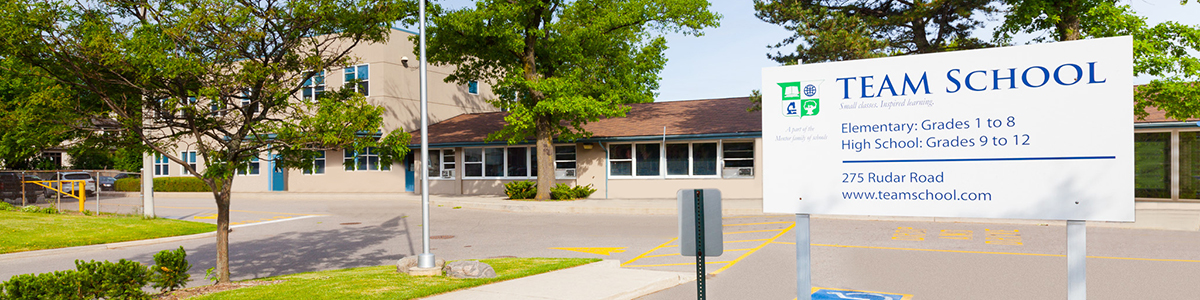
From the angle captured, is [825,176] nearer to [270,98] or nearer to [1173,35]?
[270,98]

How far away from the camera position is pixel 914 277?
9180 millimetres

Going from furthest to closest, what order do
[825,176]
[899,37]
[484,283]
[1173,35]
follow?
[899,37] → [1173,35] → [484,283] → [825,176]

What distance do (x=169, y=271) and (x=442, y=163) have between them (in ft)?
80.9

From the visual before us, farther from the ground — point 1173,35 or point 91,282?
point 1173,35

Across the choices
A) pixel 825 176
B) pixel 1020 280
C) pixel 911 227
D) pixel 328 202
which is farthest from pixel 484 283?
pixel 328 202

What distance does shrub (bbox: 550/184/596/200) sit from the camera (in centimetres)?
2620

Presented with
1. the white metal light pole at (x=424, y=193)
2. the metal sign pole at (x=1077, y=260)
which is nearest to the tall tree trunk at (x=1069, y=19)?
the metal sign pole at (x=1077, y=260)

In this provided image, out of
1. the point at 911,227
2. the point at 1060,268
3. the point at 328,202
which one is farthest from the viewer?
the point at 328,202

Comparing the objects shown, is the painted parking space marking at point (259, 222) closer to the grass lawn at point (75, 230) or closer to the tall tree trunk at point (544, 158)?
the grass lawn at point (75, 230)

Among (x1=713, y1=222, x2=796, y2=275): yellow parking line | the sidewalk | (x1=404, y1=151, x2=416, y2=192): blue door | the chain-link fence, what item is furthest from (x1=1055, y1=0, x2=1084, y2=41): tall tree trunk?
(x1=404, y1=151, x2=416, y2=192): blue door

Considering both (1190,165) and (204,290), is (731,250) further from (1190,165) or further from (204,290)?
(1190,165)

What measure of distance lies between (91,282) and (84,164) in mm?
58694

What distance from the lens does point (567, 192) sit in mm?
26266

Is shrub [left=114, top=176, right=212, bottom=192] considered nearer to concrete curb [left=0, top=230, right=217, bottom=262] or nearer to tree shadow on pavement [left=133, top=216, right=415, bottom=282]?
concrete curb [left=0, top=230, right=217, bottom=262]
